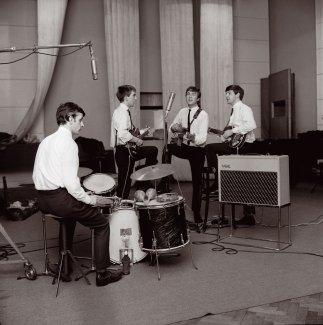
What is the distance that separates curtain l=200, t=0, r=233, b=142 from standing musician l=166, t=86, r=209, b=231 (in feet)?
12.2

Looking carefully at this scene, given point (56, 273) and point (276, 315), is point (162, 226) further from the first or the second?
point (276, 315)

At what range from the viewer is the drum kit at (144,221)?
158 inches

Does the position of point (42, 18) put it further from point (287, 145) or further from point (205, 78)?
point (287, 145)

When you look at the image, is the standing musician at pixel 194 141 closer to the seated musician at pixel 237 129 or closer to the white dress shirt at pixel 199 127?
the white dress shirt at pixel 199 127

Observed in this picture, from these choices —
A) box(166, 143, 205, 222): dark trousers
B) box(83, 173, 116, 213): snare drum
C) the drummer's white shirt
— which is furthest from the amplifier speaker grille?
the drummer's white shirt

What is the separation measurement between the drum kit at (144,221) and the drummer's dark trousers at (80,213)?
18cm

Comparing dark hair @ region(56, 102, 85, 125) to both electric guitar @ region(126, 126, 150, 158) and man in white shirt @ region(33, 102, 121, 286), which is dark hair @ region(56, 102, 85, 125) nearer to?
man in white shirt @ region(33, 102, 121, 286)

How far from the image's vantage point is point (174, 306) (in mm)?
3264

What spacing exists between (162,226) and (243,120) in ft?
6.88

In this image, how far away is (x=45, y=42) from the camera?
826 cm

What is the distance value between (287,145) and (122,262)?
193 inches

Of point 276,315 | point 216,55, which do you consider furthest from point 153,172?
point 216,55

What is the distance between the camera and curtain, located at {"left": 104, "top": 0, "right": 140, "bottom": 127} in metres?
8.79

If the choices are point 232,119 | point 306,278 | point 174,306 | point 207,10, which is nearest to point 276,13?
point 207,10
